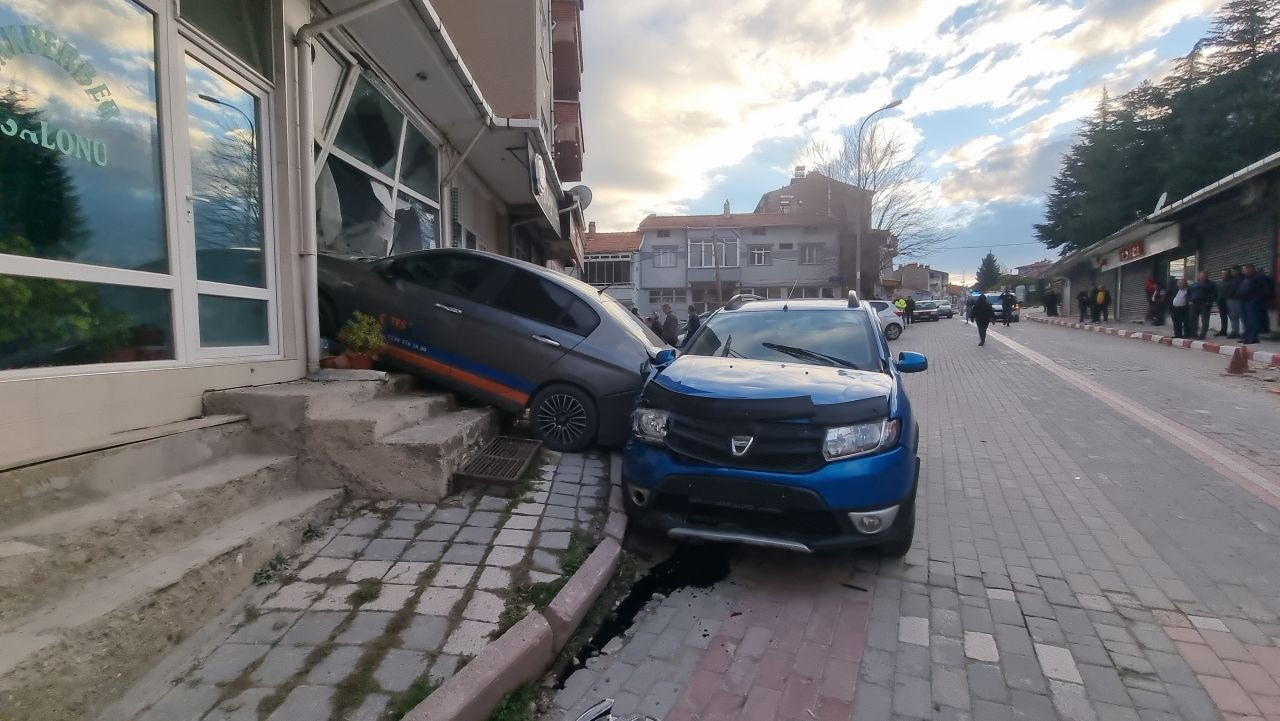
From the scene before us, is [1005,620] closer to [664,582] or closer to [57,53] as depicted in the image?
[664,582]

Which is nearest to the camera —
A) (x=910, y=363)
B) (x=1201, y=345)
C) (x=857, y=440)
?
(x=857, y=440)

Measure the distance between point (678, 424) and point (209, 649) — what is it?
2.55 m

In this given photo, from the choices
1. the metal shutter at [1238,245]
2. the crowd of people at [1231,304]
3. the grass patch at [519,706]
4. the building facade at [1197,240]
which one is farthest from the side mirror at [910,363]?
the metal shutter at [1238,245]

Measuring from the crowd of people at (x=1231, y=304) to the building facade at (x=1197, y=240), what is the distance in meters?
0.95

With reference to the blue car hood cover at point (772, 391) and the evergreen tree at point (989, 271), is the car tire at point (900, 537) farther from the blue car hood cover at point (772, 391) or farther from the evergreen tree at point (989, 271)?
the evergreen tree at point (989, 271)

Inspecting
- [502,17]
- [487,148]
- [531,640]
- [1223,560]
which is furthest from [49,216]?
[502,17]

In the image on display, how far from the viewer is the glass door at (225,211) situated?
4070mm

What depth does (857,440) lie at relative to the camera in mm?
3695

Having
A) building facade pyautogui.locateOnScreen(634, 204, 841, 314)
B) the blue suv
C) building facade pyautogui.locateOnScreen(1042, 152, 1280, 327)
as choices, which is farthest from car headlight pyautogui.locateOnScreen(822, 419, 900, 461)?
building facade pyautogui.locateOnScreen(634, 204, 841, 314)

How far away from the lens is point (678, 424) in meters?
3.98

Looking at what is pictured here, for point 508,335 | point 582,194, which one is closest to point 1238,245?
point 582,194

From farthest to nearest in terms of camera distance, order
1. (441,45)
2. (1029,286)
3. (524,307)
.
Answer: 1. (1029,286)
2. (441,45)
3. (524,307)

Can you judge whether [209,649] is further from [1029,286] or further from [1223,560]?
[1029,286]

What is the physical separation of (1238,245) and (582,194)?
18.7 meters
